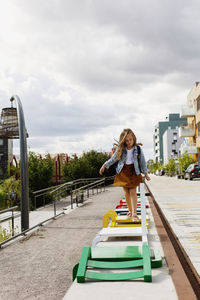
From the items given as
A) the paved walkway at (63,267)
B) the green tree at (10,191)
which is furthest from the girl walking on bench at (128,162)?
the green tree at (10,191)

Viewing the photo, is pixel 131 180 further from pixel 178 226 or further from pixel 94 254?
pixel 178 226

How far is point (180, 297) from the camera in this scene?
3.06 m

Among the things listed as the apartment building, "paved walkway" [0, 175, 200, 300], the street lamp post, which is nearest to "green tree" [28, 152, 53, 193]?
the street lamp post

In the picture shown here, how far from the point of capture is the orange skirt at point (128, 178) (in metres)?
5.40

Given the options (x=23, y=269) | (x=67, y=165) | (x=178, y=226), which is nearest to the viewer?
(x=23, y=269)

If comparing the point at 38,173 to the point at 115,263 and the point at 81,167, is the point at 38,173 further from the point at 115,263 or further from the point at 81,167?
the point at 115,263

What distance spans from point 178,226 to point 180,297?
13.9 feet

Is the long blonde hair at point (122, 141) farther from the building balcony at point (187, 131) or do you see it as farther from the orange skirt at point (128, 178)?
the building balcony at point (187, 131)

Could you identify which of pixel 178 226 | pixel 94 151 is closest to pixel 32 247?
pixel 178 226

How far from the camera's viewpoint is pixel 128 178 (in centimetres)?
542

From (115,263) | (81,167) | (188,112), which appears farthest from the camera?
(188,112)

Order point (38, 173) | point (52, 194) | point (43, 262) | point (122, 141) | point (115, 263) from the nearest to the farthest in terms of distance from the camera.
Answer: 1. point (115, 263)
2. point (43, 262)
3. point (122, 141)
4. point (52, 194)
5. point (38, 173)

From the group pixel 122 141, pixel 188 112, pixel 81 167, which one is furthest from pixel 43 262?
pixel 188 112

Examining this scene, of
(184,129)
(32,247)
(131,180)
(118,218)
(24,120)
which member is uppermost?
(184,129)
